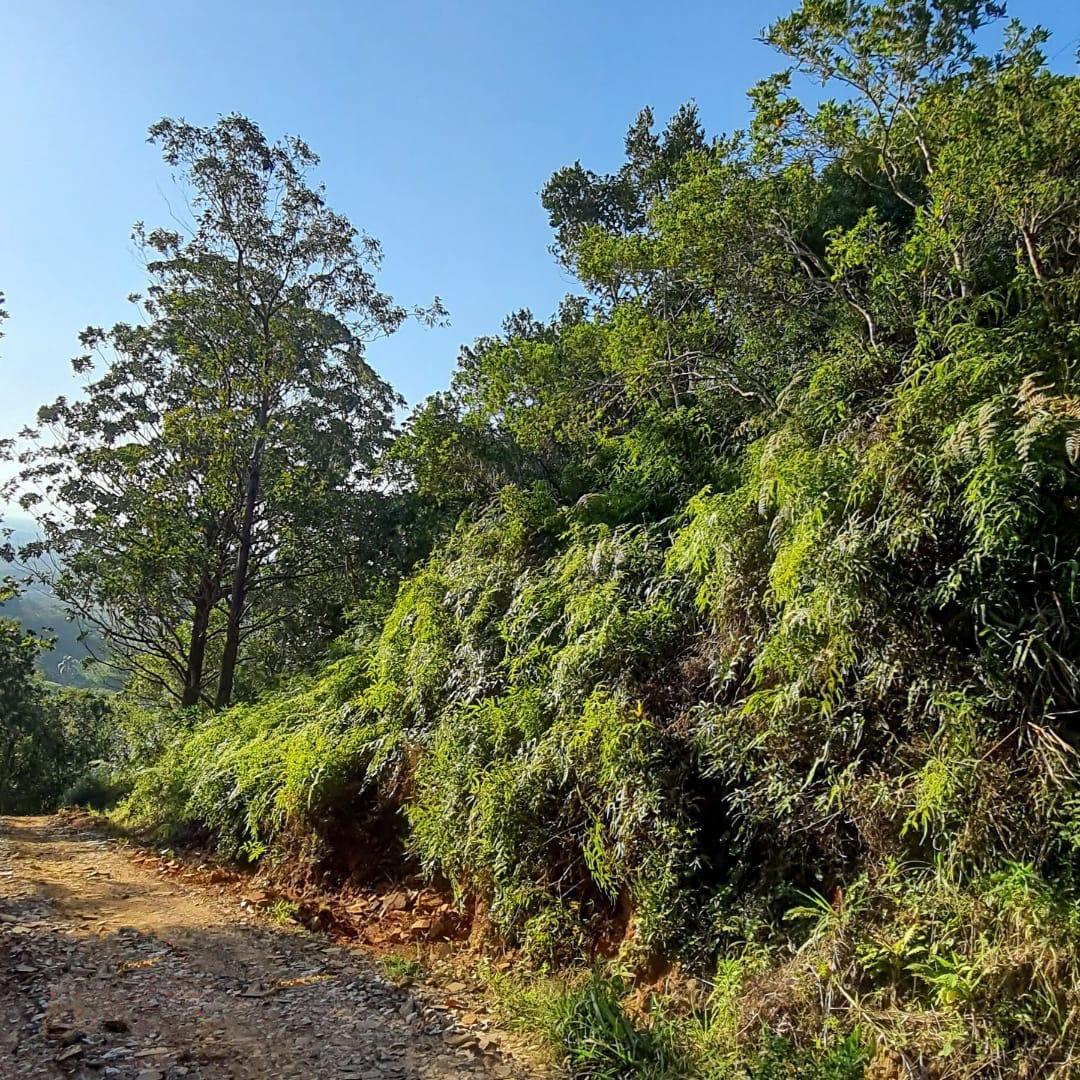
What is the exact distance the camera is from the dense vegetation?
319cm

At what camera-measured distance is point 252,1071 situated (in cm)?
339

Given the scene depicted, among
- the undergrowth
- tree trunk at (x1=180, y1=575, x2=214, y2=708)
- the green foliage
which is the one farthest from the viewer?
the green foliage

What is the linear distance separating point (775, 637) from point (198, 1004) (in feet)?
12.9

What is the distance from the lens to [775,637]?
4070 millimetres

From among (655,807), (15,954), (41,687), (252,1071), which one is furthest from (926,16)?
(41,687)

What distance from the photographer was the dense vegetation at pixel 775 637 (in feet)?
10.5

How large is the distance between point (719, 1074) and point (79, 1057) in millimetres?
3031

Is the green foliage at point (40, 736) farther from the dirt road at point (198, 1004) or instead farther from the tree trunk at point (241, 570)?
the dirt road at point (198, 1004)

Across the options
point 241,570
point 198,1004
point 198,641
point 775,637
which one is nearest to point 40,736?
→ point 198,641

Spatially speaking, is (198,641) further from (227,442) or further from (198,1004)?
Answer: (198,1004)

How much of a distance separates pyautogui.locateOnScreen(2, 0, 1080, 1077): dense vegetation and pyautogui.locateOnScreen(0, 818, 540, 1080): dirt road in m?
0.75

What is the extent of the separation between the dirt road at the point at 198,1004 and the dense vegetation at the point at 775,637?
0.75m

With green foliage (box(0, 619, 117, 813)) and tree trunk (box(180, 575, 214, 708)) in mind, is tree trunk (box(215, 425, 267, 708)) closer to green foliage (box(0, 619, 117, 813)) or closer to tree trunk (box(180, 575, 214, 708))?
tree trunk (box(180, 575, 214, 708))

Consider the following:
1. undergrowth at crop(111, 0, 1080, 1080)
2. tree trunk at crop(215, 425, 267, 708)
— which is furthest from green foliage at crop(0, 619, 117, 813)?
undergrowth at crop(111, 0, 1080, 1080)
